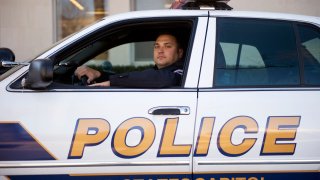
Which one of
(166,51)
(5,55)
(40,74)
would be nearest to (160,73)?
(166,51)

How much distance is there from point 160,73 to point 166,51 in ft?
2.02

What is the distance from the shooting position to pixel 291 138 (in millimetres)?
3119

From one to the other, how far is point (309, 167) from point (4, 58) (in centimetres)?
248

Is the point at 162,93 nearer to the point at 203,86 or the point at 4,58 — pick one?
the point at 203,86

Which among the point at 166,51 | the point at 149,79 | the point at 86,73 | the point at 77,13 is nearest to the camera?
the point at 149,79

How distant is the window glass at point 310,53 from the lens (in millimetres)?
3303

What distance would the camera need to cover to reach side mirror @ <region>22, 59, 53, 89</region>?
10.0 feet

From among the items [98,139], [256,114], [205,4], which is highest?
[205,4]

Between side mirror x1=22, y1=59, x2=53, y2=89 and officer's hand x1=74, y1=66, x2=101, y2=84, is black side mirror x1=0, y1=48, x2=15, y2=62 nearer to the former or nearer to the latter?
officer's hand x1=74, y1=66, x2=101, y2=84

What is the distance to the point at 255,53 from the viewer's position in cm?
339

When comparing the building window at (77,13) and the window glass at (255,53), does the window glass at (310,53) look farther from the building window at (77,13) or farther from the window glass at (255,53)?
the building window at (77,13)

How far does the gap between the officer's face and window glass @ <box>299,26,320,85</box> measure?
1025 mm

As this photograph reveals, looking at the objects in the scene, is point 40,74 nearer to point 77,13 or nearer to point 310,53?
point 310,53

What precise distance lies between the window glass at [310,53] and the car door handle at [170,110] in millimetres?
844
